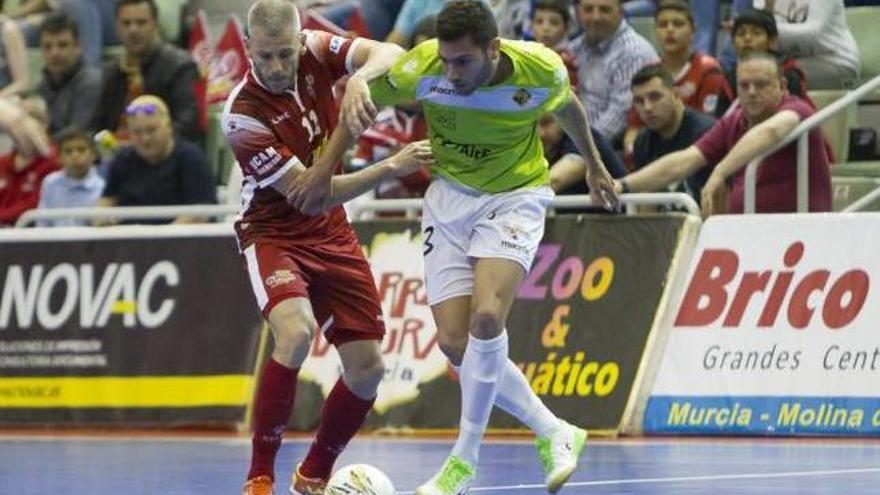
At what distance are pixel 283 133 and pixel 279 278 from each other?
0.68 metres

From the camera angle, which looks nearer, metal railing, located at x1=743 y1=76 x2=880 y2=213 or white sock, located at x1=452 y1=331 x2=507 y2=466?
white sock, located at x1=452 y1=331 x2=507 y2=466

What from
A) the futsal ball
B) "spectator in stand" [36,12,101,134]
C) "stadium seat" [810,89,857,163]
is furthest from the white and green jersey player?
"spectator in stand" [36,12,101,134]

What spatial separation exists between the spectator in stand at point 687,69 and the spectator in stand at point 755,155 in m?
1.20

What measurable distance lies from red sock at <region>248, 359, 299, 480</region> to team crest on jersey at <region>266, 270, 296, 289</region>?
0.38m

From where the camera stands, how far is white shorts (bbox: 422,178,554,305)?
11133 mm

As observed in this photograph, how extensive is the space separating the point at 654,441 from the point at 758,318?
102 cm

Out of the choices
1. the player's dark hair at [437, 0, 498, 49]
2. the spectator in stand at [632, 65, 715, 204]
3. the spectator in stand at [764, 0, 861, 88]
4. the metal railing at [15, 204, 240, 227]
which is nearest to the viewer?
the player's dark hair at [437, 0, 498, 49]

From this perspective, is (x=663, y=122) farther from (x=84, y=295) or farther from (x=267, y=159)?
(x=267, y=159)

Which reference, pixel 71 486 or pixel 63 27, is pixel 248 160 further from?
pixel 63 27

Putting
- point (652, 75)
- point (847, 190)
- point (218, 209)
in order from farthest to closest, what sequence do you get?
point (218, 209) < point (847, 190) < point (652, 75)

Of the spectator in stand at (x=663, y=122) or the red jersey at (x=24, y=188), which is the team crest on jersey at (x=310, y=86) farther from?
the red jersey at (x=24, y=188)

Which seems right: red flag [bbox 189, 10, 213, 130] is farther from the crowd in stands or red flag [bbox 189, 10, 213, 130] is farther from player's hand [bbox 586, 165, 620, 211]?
player's hand [bbox 586, 165, 620, 211]

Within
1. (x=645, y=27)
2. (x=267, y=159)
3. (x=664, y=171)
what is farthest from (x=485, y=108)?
(x=645, y=27)

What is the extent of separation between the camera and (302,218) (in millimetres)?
11125
